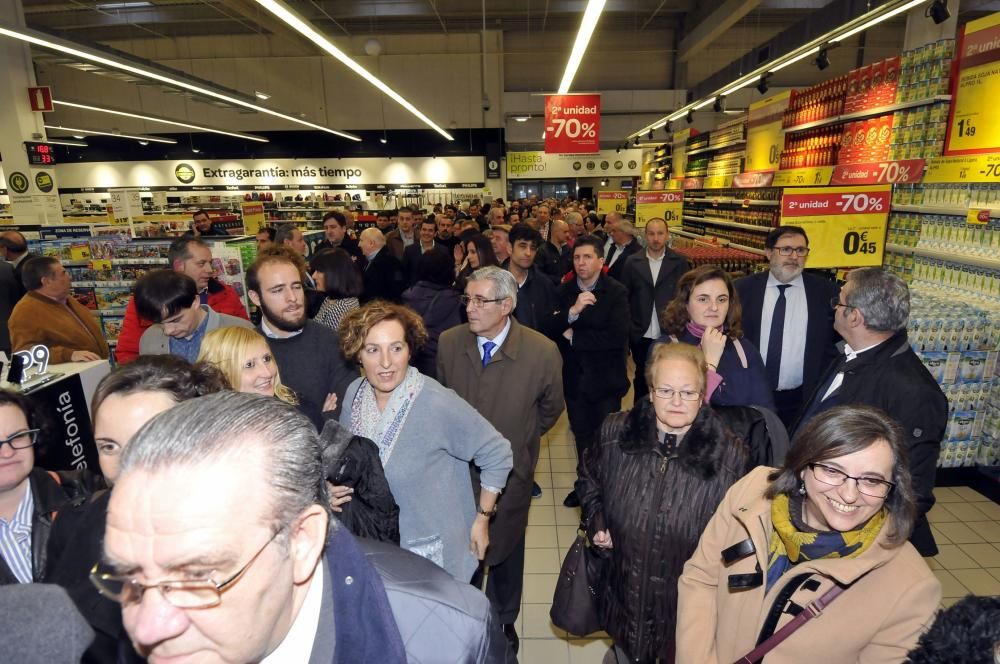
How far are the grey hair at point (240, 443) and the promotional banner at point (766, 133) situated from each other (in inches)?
378

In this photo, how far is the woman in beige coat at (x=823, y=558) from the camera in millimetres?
1413

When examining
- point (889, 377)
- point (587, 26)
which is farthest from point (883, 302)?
point (587, 26)

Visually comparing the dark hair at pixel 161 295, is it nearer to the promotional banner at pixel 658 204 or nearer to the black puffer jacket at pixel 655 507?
the black puffer jacket at pixel 655 507

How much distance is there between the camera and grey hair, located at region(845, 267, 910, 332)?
2.56 meters

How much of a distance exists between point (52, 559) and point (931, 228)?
6350 mm

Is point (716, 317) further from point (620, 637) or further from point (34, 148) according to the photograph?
point (34, 148)

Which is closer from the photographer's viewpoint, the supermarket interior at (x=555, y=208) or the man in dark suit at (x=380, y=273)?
the supermarket interior at (x=555, y=208)

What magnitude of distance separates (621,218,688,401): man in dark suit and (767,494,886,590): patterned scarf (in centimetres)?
326

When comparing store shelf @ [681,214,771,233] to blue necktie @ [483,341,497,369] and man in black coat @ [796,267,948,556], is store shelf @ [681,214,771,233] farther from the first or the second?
blue necktie @ [483,341,497,369]

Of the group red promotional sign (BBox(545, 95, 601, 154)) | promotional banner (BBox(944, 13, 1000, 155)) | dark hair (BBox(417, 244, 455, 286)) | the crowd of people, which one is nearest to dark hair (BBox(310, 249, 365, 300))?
the crowd of people

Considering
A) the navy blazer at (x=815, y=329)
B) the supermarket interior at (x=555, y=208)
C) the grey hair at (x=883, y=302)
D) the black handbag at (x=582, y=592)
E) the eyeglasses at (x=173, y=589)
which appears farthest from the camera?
the navy blazer at (x=815, y=329)

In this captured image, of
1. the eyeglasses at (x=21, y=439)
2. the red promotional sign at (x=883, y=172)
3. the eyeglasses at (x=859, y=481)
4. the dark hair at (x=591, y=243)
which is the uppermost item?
the red promotional sign at (x=883, y=172)

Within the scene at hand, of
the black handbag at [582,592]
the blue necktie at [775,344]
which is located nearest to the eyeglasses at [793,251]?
the blue necktie at [775,344]

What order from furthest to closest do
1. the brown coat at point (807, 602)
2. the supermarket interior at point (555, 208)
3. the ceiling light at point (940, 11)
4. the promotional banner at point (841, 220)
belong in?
1. the ceiling light at point (940, 11)
2. the promotional banner at point (841, 220)
3. the supermarket interior at point (555, 208)
4. the brown coat at point (807, 602)
